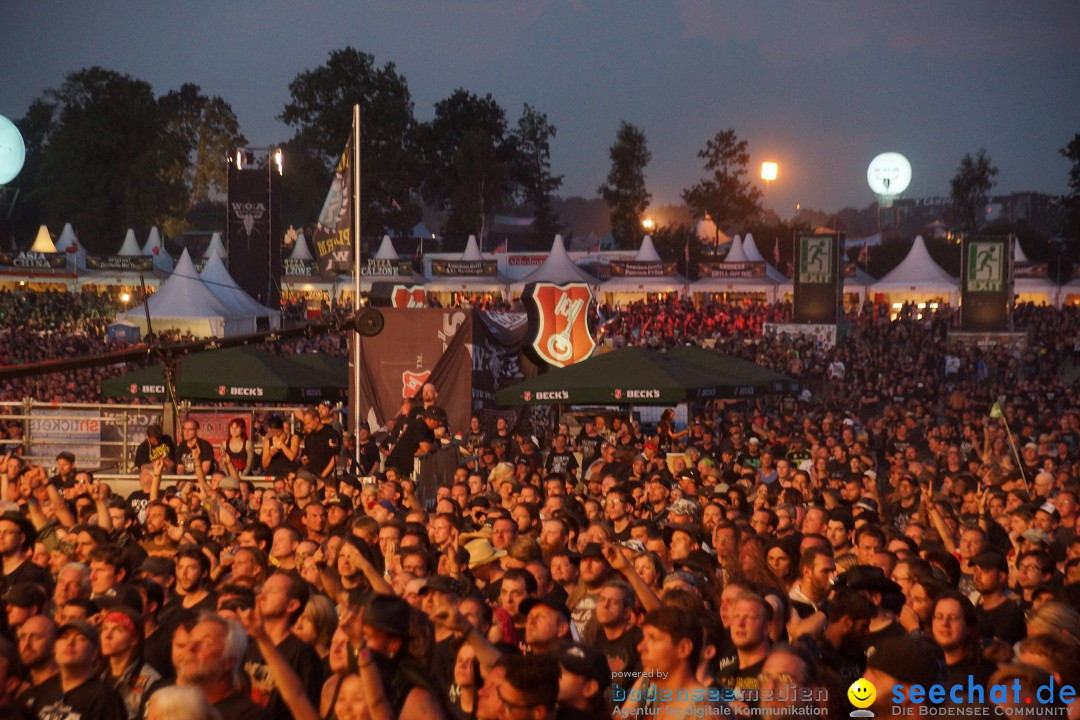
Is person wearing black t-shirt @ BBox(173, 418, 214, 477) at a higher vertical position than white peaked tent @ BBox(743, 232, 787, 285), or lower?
lower

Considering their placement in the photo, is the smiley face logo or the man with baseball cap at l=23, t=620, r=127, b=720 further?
the man with baseball cap at l=23, t=620, r=127, b=720

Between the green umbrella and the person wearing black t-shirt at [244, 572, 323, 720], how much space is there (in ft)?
38.9

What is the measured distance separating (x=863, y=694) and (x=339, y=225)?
12900mm

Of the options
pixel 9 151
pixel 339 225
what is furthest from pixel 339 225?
pixel 9 151

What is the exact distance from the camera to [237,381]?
1775cm

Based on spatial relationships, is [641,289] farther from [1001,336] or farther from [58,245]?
[58,245]

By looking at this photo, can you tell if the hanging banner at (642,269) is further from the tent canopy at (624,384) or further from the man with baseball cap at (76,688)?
the man with baseball cap at (76,688)

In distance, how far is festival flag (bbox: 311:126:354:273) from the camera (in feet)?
55.0

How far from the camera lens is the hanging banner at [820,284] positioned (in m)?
38.9

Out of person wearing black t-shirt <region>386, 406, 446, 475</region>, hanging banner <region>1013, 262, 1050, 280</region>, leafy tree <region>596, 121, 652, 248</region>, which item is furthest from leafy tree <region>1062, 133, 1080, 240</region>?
person wearing black t-shirt <region>386, 406, 446, 475</region>

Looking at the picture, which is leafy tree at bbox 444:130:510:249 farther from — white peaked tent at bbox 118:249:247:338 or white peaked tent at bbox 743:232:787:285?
white peaked tent at bbox 118:249:247:338

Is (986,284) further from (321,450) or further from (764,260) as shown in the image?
(321,450)

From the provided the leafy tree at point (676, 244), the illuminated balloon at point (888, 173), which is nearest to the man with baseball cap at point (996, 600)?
the leafy tree at point (676, 244)

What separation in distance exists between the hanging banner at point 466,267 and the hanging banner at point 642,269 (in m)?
5.01
